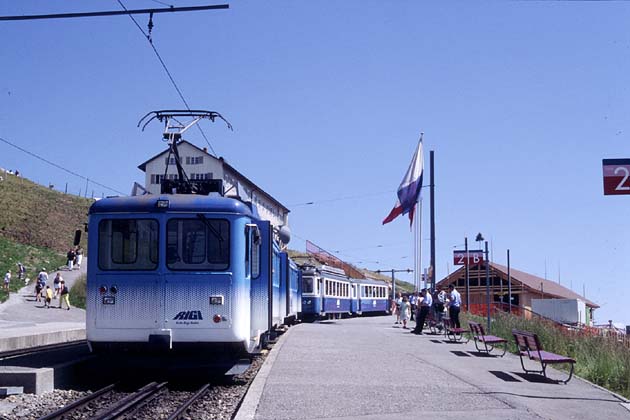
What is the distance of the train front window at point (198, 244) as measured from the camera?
41.2 feet

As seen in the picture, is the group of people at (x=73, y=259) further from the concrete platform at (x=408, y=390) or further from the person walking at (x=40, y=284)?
the concrete platform at (x=408, y=390)

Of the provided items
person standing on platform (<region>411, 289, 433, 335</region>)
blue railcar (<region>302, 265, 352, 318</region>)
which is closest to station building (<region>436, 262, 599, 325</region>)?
blue railcar (<region>302, 265, 352, 318</region>)

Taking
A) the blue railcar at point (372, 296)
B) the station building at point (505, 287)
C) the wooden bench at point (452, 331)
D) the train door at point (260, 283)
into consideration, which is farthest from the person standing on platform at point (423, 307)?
the blue railcar at point (372, 296)

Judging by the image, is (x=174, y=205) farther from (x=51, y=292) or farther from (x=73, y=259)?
(x=73, y=259)

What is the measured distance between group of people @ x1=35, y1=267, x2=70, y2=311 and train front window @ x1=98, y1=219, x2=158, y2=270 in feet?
82.7

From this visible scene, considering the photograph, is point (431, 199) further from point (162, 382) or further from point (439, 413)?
point (439, 413)

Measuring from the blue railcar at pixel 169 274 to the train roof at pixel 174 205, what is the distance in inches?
0.6

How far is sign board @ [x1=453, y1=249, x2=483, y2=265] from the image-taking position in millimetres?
30391

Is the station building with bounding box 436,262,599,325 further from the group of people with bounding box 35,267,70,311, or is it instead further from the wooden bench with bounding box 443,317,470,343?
the wooden bench with bounding box 443,317,470,343

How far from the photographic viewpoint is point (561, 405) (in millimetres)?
10984

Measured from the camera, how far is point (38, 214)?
7756cm

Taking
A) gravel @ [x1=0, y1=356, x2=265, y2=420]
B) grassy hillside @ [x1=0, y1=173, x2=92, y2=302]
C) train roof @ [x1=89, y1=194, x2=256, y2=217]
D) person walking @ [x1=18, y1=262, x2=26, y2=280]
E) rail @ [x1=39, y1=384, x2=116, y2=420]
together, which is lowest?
gravel @ [x1=0, y1=356, x2=265, y2=420]

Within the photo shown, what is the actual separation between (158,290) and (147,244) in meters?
0.77

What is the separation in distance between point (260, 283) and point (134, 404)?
4240mm
